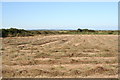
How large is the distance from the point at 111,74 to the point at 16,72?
3.45 m

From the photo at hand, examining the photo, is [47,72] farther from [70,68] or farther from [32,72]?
[70,68]

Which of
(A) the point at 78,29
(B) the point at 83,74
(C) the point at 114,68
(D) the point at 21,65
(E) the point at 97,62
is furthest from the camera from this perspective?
(A) the point at 78,29

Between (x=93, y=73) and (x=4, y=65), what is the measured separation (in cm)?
400

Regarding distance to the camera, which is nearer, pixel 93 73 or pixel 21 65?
pixel 93 73

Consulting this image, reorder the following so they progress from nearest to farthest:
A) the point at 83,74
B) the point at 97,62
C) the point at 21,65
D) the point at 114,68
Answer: the point at 83,74
the point at 114,68
the point at 21,65
the point at 97,62

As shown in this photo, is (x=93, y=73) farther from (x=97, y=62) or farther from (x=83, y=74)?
(x=97, y=62)

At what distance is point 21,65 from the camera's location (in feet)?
32.4

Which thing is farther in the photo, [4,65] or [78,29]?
[78,29]

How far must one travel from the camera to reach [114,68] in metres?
9.08

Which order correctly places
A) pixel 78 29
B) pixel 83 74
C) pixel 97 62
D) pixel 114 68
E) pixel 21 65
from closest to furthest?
pixel 83 74 → pixel 114 68 → pixel 21 65 → pixel 97 62 → pixel 78 29

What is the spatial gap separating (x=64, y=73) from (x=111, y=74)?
1.67m

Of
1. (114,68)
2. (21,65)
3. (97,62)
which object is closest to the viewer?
(114,68)

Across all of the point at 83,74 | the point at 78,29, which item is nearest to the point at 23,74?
the point at 83,74

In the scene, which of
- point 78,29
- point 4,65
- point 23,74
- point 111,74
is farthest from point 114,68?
point 78,29
